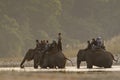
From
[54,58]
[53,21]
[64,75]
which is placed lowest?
[64,75]

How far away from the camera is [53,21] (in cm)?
7919

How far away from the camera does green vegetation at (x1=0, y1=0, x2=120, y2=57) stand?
232 ft

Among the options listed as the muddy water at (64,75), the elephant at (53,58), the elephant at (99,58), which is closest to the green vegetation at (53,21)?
the elephant at (99,58)

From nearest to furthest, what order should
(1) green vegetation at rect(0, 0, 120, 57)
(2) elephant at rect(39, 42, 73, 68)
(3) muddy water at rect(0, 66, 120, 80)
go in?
1. (3) muddy water at rect(0, 66, 120, 80)
2. (2) elephant at rect(39, 42, 73, 68)
3. (1) green vegetation at rect(0, 0, 120, 57)

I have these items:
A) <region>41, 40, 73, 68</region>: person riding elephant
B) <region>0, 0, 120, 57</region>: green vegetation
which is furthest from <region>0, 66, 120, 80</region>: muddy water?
<region>0, 0, 120, 57</region>: green vegetation

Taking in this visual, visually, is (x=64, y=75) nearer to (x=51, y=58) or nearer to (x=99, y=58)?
(x=51, y=58)

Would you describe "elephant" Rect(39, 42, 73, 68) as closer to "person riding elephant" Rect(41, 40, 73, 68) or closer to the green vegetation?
"person riding elephant" Rect(41, 40, 73, 68)

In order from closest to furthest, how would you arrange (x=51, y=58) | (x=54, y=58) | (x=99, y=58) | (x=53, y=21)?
(x=54, y=58)
(x=51, y=58)
(x=99, y=58)
(x=53, y=21)

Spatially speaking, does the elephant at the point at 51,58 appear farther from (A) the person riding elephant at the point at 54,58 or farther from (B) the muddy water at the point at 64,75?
(B) the muddy water at the point at 64,75

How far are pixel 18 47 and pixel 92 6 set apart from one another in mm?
19166

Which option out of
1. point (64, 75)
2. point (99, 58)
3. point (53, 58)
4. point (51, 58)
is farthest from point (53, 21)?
point (64, 75)

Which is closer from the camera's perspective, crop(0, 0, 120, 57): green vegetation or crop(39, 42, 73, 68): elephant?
crop(39, 42, 73, 68): elephant

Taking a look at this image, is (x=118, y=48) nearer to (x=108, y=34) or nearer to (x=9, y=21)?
(x=9, y=21)

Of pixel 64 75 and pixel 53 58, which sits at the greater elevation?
pixel 53 58
